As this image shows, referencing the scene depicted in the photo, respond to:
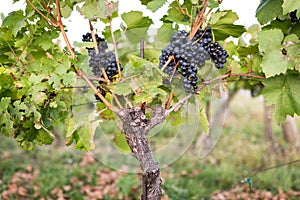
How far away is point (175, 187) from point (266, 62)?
2.98 metres

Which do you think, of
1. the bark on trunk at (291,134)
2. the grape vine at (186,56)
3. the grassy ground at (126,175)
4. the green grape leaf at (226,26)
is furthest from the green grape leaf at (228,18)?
the bark on trunk at (291,134)

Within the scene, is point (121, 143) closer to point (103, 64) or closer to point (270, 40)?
point (103, 64)

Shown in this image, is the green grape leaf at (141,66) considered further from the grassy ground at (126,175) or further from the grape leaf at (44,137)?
the grassy ground at (126,175)

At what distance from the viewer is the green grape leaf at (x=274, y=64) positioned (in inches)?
Answer: 63.6

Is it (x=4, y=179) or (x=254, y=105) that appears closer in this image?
(x=4, y=179)

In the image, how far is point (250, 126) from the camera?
8867 millimetres

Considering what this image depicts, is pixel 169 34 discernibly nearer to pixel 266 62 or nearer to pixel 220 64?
pixel 220 64

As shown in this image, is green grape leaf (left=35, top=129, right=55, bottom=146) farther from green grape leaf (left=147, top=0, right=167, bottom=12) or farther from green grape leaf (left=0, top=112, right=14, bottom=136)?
green grape leaf (left=147, top=0, right=167, bottom=12)

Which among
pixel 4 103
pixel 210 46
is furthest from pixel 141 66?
pixel 4 103

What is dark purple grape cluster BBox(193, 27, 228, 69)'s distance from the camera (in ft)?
5.26

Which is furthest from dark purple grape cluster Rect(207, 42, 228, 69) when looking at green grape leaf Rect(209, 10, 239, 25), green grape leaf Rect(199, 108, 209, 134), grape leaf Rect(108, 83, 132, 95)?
grape leaf Rect(108, 83, 132, 95)

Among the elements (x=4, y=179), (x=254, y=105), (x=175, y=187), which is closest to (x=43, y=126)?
(x=175, y=187)

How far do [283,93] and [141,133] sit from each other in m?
0.64

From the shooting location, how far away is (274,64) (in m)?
1.62
